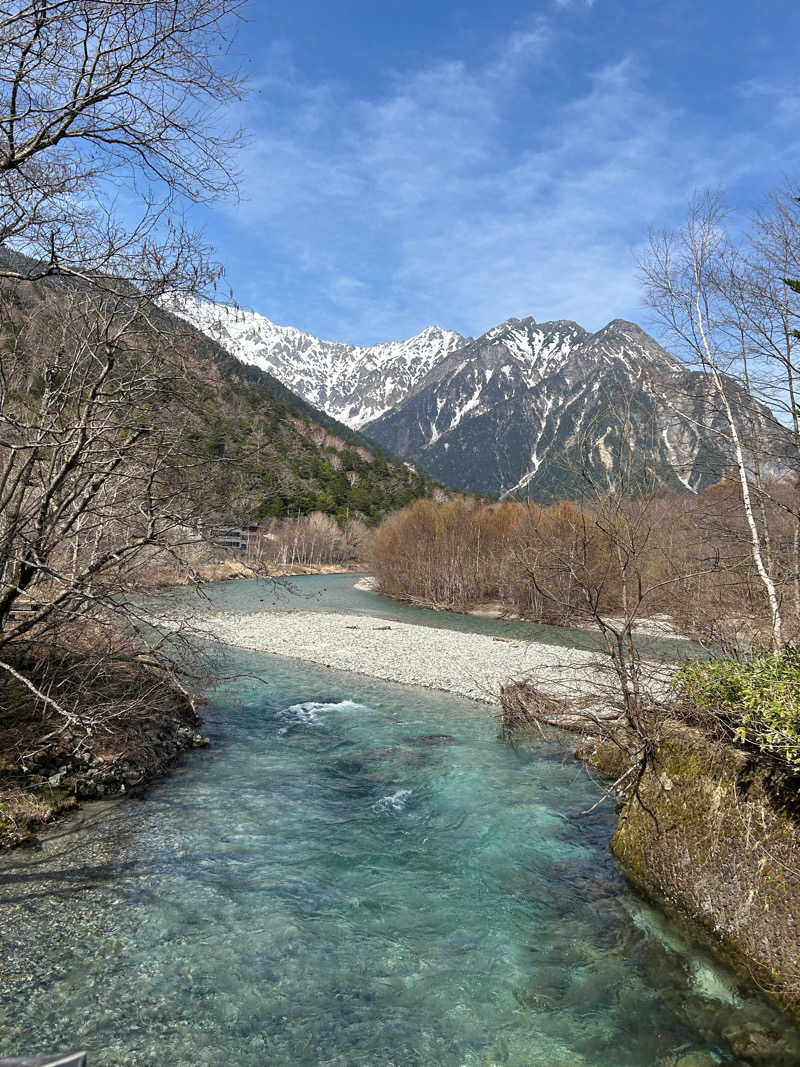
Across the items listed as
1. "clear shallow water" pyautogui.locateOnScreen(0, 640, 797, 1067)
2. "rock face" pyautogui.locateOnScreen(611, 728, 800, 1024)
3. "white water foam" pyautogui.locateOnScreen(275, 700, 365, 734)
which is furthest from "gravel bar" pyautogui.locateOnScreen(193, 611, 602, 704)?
"rock face" pyautogui.locateOnScreen(611, 728, 800, 1024)

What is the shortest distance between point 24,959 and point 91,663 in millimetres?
4351

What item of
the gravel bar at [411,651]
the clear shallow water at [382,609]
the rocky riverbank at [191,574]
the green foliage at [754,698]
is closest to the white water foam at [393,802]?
the rocky riverbank at [191,574]

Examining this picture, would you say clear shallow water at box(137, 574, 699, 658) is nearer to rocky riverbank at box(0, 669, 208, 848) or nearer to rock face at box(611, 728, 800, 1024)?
rocky riverbank at box(0, 669, 208, 848)

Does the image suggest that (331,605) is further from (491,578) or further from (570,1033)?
(570,1033)

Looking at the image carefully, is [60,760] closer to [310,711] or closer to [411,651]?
[310,711]

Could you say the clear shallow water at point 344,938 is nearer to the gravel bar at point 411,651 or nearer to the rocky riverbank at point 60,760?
the rocky riverbank at point 60,760

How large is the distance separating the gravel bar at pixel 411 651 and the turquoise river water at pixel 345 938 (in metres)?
6.89

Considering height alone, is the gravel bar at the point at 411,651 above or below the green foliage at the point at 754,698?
below

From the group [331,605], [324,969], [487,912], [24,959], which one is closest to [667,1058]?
[487,912]

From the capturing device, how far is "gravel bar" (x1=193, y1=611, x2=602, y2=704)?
15888 millimetres

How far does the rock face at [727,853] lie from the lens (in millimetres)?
4094

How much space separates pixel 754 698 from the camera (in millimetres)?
4816

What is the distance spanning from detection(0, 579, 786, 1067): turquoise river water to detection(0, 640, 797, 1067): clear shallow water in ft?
0.06

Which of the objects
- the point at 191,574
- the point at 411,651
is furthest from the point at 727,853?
the point at 411,651
